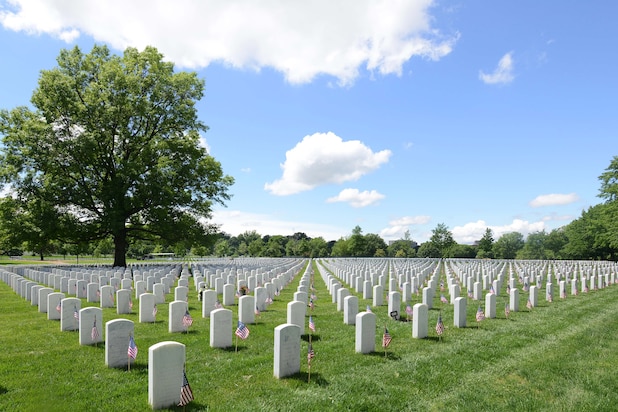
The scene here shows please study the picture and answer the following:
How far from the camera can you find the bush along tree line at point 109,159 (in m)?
27.7

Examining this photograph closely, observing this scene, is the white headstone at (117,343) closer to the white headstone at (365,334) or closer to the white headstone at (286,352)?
the white headstone at (286,352)

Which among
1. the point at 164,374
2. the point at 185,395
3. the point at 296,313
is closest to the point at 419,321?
the point at 296,313

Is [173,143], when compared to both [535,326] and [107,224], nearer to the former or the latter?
[107,224]

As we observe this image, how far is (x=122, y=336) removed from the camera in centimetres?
714

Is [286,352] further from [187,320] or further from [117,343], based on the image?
[187,320]

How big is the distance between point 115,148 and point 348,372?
29733 mm

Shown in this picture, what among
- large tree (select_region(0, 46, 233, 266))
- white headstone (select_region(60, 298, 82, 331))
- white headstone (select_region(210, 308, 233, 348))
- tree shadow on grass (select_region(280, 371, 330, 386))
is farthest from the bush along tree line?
tree shadow on grass (select_region(280, 371, 330, 386))

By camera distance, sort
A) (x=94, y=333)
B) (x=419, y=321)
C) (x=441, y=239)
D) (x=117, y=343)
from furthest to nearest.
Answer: (x=441, y=239) → (x=419, y=321) → (x=94, y=333) → (x=117, y=343)

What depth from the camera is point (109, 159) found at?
3041cm

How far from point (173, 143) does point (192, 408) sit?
27605mm

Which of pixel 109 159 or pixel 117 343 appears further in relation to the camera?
pixel 109 159

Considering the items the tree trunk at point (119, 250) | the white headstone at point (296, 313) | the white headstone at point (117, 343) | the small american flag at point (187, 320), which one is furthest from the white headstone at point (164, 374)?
the tree trunk at point (119, 250)

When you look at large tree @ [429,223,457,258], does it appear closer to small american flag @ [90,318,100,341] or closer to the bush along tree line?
the bush along tree line

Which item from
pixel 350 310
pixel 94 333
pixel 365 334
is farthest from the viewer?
pixel 350 310
